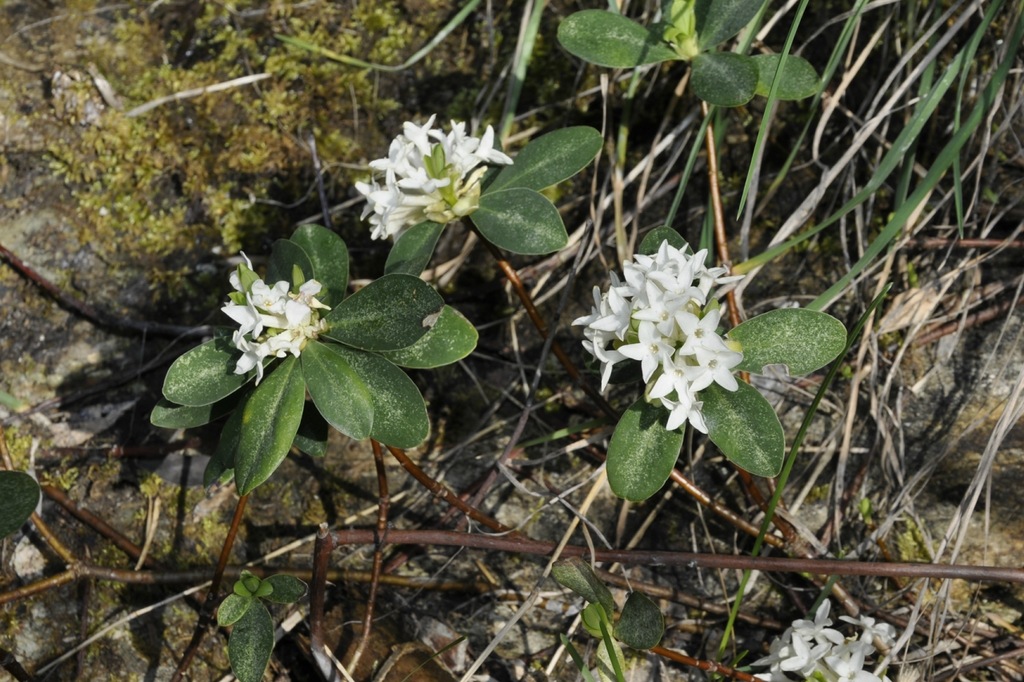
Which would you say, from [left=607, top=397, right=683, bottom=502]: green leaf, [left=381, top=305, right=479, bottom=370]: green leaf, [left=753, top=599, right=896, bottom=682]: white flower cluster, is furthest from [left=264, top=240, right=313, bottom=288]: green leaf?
[left=753, top=599, right=896, bottom=682]: white flower cluster

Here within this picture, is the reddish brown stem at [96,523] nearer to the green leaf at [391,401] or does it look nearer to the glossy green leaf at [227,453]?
the glossy green leaf at [227,453]

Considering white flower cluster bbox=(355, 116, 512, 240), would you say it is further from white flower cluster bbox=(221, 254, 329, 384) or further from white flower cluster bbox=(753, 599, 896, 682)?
white flower cluster bbox=(753, 599, 896, 682)

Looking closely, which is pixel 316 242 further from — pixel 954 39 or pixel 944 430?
pixel 954 39

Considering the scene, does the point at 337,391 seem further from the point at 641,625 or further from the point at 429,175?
the point at 641,625

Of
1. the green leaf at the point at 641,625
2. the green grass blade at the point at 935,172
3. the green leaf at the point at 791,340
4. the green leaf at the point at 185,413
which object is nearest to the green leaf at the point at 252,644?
the green leaf at the point at 185,413

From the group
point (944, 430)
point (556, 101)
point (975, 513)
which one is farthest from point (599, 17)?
point (975, 513)

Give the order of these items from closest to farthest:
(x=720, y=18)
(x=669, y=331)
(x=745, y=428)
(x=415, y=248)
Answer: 1. (x=669, y=331)
2. (x=745, y=428)
3. (x=415, y=248)
4. (x=720, y=18)

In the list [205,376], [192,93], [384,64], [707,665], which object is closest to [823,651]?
[707,665]
